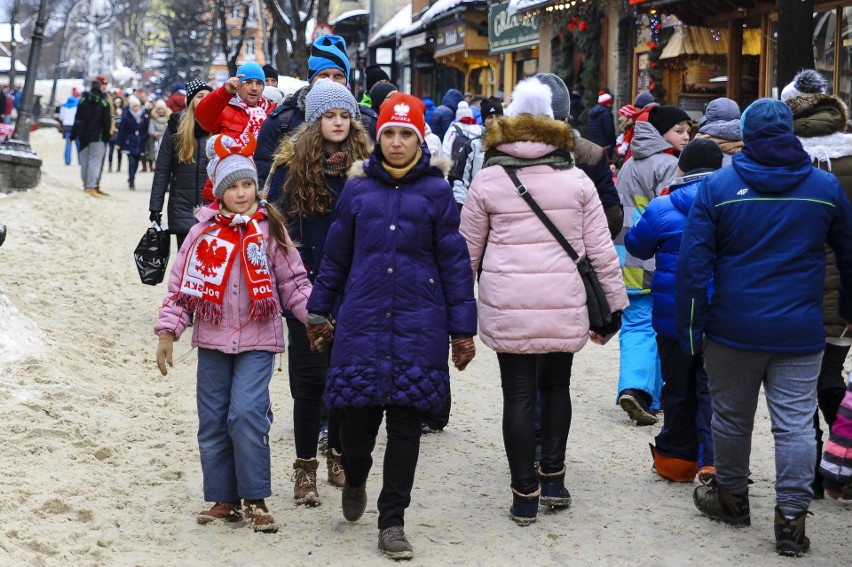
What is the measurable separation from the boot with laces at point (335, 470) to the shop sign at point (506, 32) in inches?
757

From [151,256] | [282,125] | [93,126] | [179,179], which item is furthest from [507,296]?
[93,126]

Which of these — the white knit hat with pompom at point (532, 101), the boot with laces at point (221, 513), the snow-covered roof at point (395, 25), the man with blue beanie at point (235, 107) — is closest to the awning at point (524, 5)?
the man with blue beanie at point (235, 107)

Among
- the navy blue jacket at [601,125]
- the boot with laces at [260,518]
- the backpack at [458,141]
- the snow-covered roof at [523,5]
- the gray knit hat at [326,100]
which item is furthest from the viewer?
the snow-covered roof at [523,5]

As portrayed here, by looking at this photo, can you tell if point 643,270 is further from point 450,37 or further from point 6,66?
point 6,66

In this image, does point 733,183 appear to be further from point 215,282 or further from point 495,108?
point 495,108

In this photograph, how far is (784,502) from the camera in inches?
202

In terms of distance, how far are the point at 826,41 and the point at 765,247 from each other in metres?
9.63

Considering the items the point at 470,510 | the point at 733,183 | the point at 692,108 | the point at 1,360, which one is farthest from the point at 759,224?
the point at 692,108

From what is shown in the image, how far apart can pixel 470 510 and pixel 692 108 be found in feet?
41.3

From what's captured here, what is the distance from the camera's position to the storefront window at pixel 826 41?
13.7 meters

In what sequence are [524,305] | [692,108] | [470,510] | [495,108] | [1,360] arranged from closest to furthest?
[524,305] → [470,510] → [1,360] → [495,108] → [692,108]

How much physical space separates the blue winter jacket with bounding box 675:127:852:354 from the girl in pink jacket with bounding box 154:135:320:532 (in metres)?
1.72

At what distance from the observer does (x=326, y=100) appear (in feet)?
19.9

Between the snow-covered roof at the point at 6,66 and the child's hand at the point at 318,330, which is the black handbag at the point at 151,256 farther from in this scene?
the snow-covered roof at the point at 6,66
